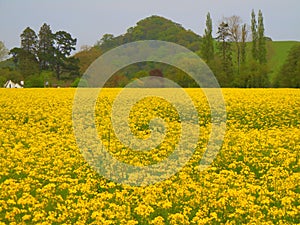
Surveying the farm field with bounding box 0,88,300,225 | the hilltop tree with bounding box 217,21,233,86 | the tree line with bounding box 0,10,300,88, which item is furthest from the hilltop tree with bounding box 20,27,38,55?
the farm field with bounding box 0,88,300,225

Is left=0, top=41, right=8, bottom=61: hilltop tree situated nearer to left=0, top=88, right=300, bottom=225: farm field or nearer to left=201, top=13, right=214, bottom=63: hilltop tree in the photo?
left=201, top=13, right=214, bottom=63: hilltop tree

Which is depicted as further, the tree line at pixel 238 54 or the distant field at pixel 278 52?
the distant field at pixel 278 52

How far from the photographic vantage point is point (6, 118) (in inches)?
640

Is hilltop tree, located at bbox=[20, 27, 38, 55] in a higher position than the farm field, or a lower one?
higher

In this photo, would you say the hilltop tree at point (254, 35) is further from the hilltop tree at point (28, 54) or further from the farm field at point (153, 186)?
the farm field at point (153, 186)

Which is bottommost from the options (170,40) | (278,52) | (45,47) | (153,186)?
(153,186)

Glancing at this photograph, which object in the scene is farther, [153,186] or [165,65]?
[165,65]

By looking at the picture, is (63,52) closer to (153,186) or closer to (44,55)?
(44,55)

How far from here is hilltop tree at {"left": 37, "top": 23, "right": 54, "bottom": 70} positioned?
68.2 m

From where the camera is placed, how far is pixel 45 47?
233 feet

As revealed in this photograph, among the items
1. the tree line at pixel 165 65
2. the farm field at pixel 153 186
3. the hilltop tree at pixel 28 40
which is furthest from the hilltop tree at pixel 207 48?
the farm field at pixel 153 186

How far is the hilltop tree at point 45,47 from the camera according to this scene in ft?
224

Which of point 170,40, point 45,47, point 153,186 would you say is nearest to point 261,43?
point 170,40

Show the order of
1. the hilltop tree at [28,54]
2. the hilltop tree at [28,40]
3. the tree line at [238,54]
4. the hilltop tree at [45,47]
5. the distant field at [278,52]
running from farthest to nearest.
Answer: the distant field at [278,52], the hilltop tree at [28,40], the hilltop tree at [45,47], the hilltop tree at [28,54], the tree line at [238,54]
